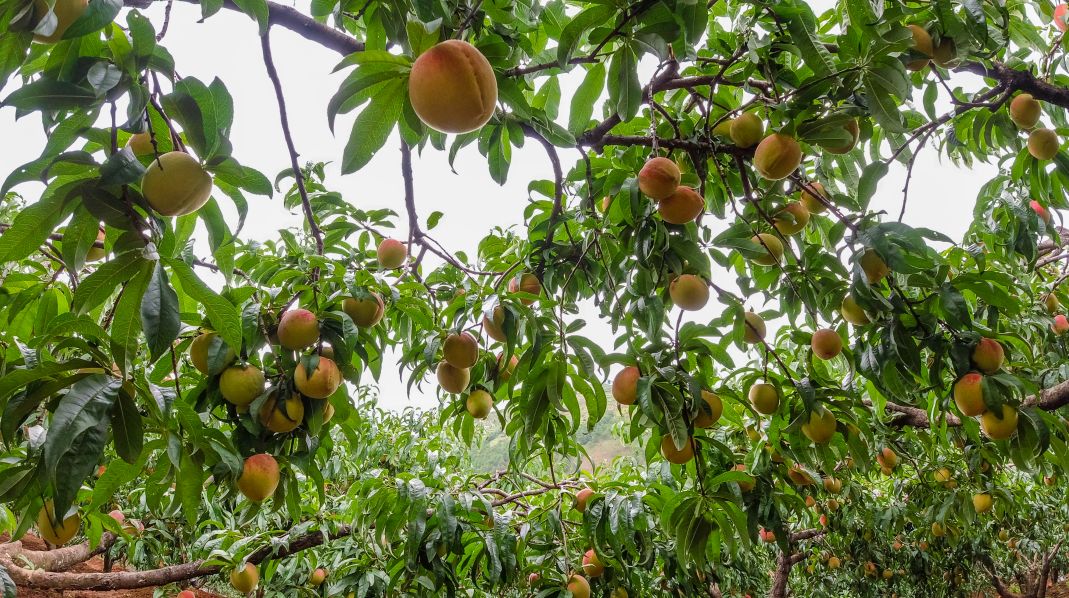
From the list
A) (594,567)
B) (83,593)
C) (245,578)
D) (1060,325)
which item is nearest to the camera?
(594,567)

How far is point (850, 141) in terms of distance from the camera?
1.09 metres

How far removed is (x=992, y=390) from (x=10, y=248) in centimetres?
173

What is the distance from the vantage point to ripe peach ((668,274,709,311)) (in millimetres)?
1275

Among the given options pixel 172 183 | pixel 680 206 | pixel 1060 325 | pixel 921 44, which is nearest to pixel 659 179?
pixel 680 206

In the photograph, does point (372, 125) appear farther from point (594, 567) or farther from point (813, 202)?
point (594, 567)

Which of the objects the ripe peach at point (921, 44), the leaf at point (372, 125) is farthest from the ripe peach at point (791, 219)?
the leaf at point (372, 125)

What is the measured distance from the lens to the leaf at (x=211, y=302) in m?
0.76

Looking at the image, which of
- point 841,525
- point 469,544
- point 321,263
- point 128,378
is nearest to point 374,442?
point 469,544

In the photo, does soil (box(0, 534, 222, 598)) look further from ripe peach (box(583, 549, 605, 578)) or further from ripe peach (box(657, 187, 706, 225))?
ripe peach (box(657, 187, 706, 225))

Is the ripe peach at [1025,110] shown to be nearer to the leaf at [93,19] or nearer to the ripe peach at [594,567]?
the ripe peach at [594,567]

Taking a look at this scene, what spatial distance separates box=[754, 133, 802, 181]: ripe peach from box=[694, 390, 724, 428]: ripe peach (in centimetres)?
48

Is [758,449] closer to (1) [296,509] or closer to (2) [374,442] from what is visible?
(1) [296,509]

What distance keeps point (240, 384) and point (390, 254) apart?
0.70 metres

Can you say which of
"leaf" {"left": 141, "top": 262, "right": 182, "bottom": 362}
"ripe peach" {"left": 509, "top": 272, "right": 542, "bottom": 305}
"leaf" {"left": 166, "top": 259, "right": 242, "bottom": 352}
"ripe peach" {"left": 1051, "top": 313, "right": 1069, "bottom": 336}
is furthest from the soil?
"ripe peach" {"left": 1051, "top": 313, "right": 1069, "bottom": 336}
